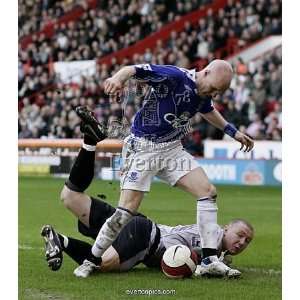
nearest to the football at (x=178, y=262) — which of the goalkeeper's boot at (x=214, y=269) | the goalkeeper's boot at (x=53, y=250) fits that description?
the goalkeeper's boot at (x=214, y=269)

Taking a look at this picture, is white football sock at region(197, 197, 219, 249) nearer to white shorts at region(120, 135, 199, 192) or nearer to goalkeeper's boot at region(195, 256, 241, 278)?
goalkeeper's boot at region(195, 256, 241, 278)

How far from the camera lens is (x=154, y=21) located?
15172 millimetres

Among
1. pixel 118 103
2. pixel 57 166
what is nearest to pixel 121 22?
pixel 57 166

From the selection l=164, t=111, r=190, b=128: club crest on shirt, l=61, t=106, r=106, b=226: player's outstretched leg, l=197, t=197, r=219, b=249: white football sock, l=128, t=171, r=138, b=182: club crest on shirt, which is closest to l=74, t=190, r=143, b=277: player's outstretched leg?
l=128, t=171, r=138, b=182: club crest on shirt

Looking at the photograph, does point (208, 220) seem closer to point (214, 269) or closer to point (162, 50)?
point (214, 269)

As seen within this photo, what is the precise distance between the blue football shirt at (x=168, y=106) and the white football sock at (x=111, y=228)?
0.74m

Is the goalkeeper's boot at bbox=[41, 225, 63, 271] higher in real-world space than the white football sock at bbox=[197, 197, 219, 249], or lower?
lower

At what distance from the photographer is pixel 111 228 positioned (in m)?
7.54

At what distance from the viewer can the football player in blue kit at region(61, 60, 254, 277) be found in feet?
24.9

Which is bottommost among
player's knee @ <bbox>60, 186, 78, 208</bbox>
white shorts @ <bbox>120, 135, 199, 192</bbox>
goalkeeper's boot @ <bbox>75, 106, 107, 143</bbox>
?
player's knee @ <bbox>60, 186, 78, 208</bbox>

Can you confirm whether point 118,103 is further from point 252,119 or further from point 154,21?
point 252,119

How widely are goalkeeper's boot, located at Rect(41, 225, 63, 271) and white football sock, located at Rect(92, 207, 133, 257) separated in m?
0.30

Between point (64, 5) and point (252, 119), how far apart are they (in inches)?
159

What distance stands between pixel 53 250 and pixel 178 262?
107 cm
